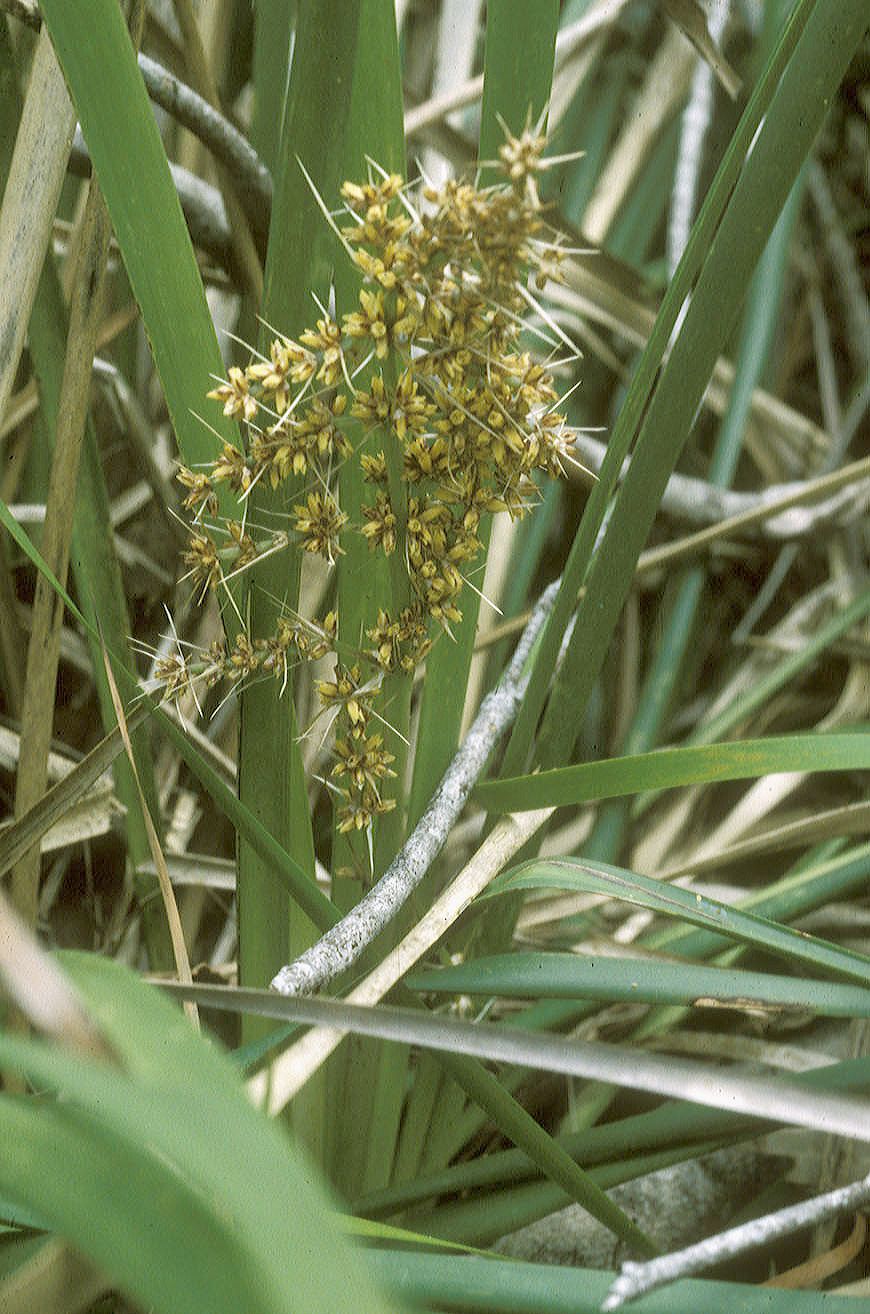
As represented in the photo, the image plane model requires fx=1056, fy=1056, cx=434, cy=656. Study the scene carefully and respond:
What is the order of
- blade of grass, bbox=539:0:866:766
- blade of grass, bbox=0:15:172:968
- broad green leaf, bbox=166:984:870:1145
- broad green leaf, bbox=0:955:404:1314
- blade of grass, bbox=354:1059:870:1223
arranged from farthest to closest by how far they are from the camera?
1. blade of grass, bbox=0:15:172:968
2. blade of grass, bbox=354:1059:870:1223
3. blade of grass, bbox=539:0:866:766
4. broad green leaf, bbox=166:984:870:1145
5. broad green leaf, bbox=0:955:404:1314

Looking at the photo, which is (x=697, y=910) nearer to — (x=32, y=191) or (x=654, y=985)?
(x=654, y=985)

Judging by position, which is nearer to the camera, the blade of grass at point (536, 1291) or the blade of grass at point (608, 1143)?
the blade of grass at point (536, 1291)

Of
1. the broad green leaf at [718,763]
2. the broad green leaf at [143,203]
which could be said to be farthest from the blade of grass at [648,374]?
the broad green leaf at [143,203]

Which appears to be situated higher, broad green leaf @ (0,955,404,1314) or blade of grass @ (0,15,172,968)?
blade of grass @ (0,15,172,968)

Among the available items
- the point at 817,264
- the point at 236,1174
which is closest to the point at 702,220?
the point at 236,1174

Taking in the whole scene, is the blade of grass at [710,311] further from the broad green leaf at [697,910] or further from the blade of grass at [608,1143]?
the blade of grass at [608,1143]

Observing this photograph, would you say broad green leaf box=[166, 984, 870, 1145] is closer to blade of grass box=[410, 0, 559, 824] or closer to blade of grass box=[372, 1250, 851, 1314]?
blade of grass box=[372, 1250, 851, 1314]

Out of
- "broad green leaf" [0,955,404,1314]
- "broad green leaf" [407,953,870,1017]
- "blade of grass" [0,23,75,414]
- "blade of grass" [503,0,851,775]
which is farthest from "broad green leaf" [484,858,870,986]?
"blade of grass" [0,23,75,414]

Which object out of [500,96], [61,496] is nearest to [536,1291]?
[61,496]
